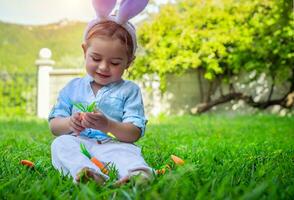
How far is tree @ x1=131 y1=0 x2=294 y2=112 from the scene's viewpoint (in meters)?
9.75

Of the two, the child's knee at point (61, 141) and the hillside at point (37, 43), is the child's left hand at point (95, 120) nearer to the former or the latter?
the child's knee at point (61, 141)

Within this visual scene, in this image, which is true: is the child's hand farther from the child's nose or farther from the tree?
the tree

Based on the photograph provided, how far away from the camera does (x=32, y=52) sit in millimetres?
20297

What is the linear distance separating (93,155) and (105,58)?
43 cm

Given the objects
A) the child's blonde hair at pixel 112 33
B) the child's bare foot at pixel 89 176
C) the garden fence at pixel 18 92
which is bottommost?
the garden fence at pixel 18 92

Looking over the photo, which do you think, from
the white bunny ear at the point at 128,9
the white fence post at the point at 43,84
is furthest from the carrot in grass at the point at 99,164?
the white fence post at the point at 43,84

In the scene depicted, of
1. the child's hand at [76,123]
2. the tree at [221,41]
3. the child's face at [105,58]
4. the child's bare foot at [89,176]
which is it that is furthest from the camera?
the tree at [221,41]

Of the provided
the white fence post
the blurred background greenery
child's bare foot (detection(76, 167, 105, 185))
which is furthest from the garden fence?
child's bare foot (detection(76, 167, 105, 185))

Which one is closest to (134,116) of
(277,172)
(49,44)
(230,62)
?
(277,172)

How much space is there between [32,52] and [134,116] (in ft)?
62.3

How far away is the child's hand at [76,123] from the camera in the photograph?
189 cm

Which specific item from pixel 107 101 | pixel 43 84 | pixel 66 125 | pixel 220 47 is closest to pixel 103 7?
pixel 107 101

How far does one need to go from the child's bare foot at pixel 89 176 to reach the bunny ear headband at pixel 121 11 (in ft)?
2.41

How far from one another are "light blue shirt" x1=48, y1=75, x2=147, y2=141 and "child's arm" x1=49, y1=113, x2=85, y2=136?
0.04 metres
